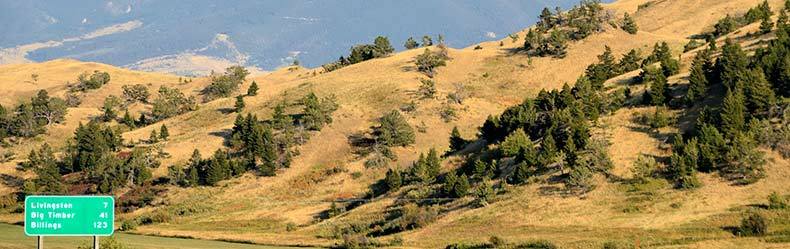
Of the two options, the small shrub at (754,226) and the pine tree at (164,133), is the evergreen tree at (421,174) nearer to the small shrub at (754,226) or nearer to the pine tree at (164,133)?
the small shrub at (754,226)

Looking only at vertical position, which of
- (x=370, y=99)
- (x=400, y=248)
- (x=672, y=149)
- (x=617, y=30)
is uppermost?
(x=617, y=30)

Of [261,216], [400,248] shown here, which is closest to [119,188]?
[261,216]

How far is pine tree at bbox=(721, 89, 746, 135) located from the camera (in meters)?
88.2

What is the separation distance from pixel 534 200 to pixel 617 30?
89.3m

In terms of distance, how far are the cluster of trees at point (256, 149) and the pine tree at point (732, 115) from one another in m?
55.4

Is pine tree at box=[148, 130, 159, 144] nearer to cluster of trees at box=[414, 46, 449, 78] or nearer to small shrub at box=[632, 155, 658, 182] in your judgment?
cluster of trees at box=[414, 46, 449, 78]

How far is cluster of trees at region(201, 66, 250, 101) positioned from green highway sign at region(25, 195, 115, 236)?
14534cm

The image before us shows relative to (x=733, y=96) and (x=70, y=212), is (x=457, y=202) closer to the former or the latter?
(x=733, y=96)

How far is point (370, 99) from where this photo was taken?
146 meters

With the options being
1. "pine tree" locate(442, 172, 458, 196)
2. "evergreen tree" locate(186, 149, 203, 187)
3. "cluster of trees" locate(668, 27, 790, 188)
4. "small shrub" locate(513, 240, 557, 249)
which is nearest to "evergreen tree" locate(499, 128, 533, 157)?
"pine tree" locate(442, 172, 458, 196)

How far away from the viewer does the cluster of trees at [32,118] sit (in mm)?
152875

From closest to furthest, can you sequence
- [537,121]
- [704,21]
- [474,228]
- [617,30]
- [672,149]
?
[474,228], [672,149], [537,121], [617,30], [704,21]

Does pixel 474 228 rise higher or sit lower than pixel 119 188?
lower

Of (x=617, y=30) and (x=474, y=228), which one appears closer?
(x=474, y=228)
